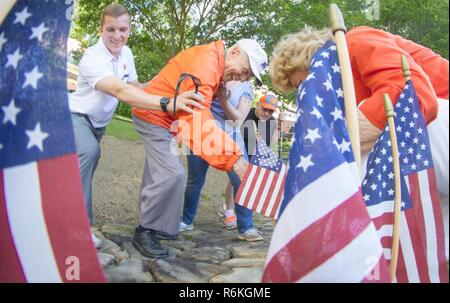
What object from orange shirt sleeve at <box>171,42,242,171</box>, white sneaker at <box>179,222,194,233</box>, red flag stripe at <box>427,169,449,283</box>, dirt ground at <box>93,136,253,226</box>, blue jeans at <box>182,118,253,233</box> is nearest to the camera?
red flag stripe at <box>427,169,449,283</box>

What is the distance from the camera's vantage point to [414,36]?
2.44 meters

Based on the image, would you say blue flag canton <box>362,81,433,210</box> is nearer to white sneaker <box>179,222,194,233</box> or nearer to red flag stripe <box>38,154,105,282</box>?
red flag stripe <box>38,154,105,282</box>

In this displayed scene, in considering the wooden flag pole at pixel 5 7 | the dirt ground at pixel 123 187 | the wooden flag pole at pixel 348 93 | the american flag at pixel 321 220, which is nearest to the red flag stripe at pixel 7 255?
the wooden flag pole at pixel 5 7

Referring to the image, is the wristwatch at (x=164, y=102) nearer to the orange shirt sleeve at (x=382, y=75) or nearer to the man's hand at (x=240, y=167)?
the man's hand at (x=240, y=167)

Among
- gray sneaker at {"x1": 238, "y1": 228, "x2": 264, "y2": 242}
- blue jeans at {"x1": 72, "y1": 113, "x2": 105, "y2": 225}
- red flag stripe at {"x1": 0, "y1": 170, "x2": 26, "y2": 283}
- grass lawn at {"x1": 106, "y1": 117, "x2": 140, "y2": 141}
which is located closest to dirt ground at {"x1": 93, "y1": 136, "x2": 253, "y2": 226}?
grass lawn at {"x1": 106, "y1": 117, "x2": 140, "y2": 141}

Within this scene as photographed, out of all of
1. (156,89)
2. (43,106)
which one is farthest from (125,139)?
(43,106)

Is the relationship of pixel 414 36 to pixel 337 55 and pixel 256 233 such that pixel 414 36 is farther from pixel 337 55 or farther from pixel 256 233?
pixel 256 233

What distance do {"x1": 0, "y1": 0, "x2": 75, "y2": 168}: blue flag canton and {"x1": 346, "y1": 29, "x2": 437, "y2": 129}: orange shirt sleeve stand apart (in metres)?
1.08

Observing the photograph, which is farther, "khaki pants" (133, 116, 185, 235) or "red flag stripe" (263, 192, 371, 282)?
"khaki pants" (133, 116, 185, 235)

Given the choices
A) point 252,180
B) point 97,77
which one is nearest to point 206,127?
point 252,180

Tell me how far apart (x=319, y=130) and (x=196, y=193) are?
88.1 inches

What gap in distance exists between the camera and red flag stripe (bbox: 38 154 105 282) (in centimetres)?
132

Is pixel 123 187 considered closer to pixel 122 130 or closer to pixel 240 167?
pixel 122 130

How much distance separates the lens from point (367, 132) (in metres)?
1.88
